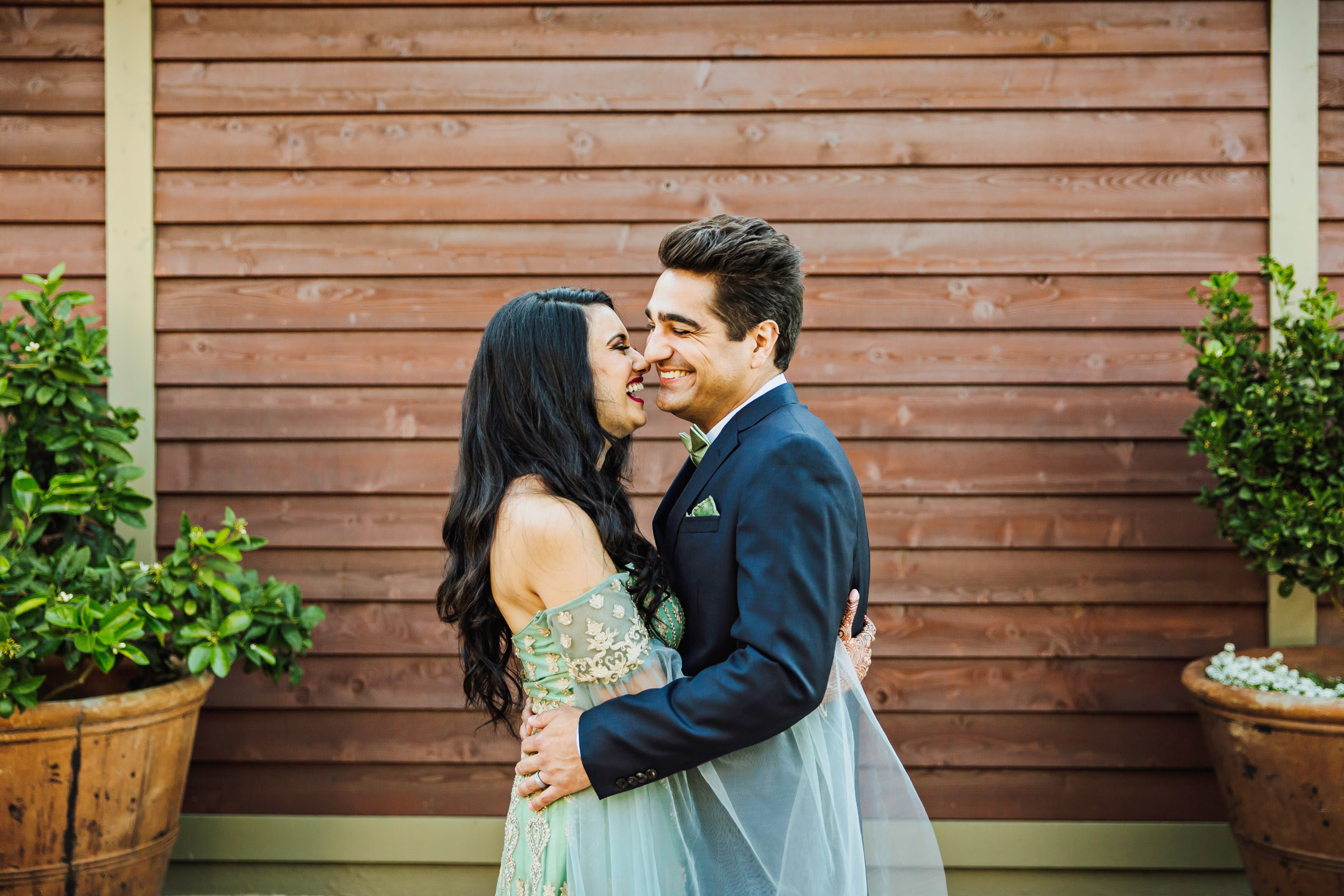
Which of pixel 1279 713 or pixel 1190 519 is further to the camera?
pixel 1190 519

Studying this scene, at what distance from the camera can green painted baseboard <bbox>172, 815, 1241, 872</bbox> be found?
125 inches

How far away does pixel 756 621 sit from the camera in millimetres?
1559

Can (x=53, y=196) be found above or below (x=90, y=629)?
above

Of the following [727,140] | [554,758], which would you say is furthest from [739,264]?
[727,140]

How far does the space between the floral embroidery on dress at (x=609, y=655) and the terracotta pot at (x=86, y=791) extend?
1633 millimetres

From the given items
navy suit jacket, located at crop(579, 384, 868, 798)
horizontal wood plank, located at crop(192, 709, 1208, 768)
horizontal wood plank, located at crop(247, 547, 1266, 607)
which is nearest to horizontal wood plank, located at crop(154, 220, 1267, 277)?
horizontal wood plank, located at crop(247, 547, 1266, 607)

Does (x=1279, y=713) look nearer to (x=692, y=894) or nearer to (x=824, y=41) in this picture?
(x=692, y=894)

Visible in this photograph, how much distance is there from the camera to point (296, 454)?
3215 millimetres

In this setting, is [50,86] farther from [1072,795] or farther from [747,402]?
[1072,795]

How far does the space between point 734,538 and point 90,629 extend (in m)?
1.79

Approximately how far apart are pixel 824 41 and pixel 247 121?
1.93 metres

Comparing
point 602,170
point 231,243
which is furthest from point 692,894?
point 231,243

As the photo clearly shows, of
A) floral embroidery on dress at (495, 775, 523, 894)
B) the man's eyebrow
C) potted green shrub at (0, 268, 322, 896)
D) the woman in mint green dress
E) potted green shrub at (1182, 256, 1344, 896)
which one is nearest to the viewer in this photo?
the woman in mint green dress

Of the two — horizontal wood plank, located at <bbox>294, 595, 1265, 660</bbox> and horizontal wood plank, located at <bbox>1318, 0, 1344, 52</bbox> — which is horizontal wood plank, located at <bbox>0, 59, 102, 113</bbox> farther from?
horizontal wood plank, located at <bbox>1318, 0, 1344, 52</bbox>
